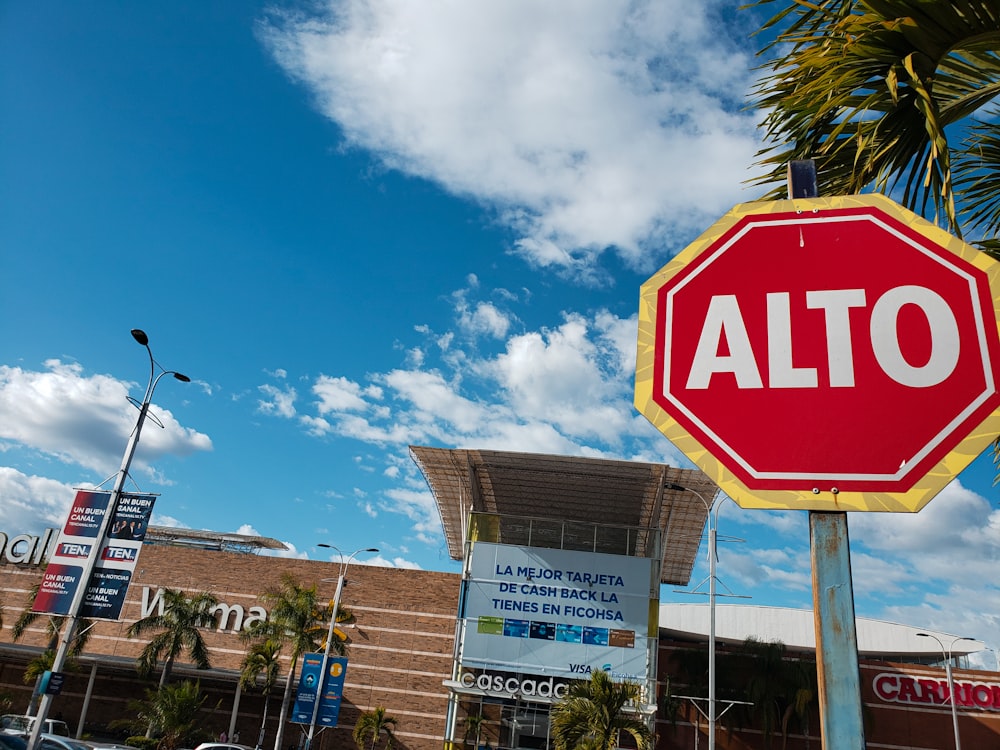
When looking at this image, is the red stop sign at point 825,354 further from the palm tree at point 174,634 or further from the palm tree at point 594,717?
the palm tree at point 174,634

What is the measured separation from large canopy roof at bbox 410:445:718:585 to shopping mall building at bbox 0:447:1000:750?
99mm

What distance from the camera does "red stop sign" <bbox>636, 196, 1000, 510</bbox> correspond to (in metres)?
2.08

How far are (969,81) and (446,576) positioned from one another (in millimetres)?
37811

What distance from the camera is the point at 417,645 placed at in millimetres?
37438

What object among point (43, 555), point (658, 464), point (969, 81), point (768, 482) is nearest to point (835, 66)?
point (969, 81)

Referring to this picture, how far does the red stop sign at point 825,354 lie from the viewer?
2078 millimetres

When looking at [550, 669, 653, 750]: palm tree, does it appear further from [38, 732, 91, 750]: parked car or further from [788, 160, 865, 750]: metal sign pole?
[788, 160, 865, 750]: metal sign pole

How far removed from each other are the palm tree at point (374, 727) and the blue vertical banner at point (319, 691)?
20.2 ft

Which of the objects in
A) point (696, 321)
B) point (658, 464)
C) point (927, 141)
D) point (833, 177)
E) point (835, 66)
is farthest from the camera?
point (658, 464)

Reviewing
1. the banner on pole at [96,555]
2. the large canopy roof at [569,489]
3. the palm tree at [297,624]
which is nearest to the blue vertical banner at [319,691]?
the palm tree at [297,624]

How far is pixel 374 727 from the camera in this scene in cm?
3325

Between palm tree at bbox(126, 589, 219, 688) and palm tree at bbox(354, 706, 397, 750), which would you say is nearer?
palm tree at bbox(126, 589, 219, 688)

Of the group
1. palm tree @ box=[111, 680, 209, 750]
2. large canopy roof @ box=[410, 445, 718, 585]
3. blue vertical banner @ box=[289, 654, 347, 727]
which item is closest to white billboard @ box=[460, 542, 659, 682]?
large canopy roof @ box=[410, 445, 718, 585]

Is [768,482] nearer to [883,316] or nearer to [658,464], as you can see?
[883,316]
